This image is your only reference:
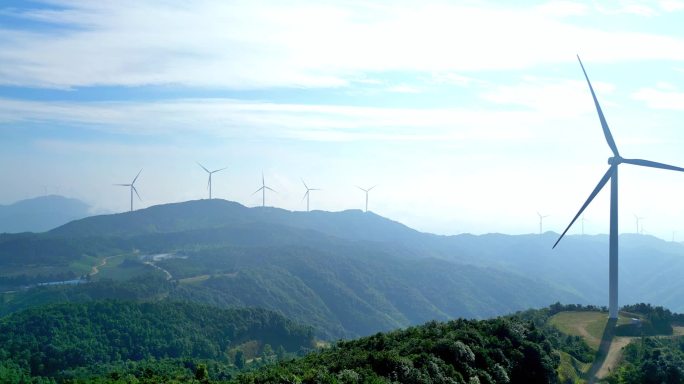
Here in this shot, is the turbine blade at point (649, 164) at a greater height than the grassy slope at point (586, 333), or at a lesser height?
greater

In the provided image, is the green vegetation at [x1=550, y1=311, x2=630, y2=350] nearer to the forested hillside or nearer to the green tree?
the forested hillside

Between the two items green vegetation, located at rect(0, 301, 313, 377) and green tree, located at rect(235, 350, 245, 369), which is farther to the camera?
green tree, located at rect(235, 350, 245, 369)

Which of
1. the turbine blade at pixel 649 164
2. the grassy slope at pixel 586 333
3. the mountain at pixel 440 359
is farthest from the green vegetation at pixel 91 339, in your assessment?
the turbine blade at pixel 649 164

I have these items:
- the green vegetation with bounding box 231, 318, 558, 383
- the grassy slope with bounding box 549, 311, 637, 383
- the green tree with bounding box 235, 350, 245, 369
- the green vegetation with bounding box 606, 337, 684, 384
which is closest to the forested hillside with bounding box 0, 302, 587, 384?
the green vegetation with bounding box 231, 318, 558, 383

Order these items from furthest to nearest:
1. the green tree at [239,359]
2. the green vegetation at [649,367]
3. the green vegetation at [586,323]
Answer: the green tree at [239,359] < the green vegetation at [586,323] < the green vegetation at [649,367]

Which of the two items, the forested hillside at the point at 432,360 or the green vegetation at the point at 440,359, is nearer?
the green vegetation at the point at 440,359

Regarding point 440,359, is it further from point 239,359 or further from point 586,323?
point 239,359

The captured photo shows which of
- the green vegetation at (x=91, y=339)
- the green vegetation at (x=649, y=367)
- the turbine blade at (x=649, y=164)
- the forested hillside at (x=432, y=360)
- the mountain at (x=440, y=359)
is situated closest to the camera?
the mountain at (x=440, y=359)

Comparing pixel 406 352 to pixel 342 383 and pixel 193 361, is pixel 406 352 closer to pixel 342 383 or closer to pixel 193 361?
pixel 342 383

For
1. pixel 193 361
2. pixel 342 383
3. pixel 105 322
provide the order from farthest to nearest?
pixel 105 322
pixel 193 361
pixel 342 383

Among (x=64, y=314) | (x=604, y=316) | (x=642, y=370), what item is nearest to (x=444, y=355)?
(x=642, y=370)

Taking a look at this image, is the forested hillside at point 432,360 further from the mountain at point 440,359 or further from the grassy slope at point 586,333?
the grassy slope at point 586,333
